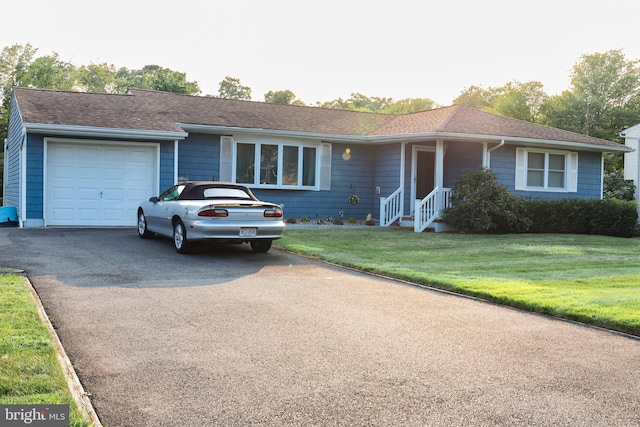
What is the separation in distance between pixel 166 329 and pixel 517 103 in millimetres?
62435

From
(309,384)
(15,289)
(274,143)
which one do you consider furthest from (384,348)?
(274,143)

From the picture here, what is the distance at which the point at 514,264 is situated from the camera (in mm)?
11273

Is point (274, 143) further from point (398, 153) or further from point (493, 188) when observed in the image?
point (493, 188)

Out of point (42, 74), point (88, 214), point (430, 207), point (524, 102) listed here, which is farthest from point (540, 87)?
point (88, 214)

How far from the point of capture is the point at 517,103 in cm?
6325

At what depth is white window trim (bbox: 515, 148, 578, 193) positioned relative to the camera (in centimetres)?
2019

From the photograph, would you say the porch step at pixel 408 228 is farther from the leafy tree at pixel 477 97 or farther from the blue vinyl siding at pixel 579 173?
the leafy tree at pixel 477 97

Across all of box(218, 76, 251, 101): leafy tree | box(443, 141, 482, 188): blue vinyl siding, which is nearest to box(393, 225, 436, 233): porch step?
box(443, 141, 482, 188): blue vinyl siding

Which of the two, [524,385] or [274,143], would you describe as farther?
[274,143]

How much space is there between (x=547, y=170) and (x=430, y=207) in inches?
202

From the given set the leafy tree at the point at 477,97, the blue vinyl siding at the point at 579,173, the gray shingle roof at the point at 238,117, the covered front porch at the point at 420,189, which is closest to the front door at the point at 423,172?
the covered front porch at the point at 420,189

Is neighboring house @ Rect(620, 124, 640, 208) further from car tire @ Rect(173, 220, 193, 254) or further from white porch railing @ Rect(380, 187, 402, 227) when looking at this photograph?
car tire @ Rect(173, 220, 193, 254)

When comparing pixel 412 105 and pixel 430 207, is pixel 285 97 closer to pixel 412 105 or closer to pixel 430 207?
pixel 412 105

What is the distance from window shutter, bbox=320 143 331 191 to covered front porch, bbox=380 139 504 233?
2.00m
